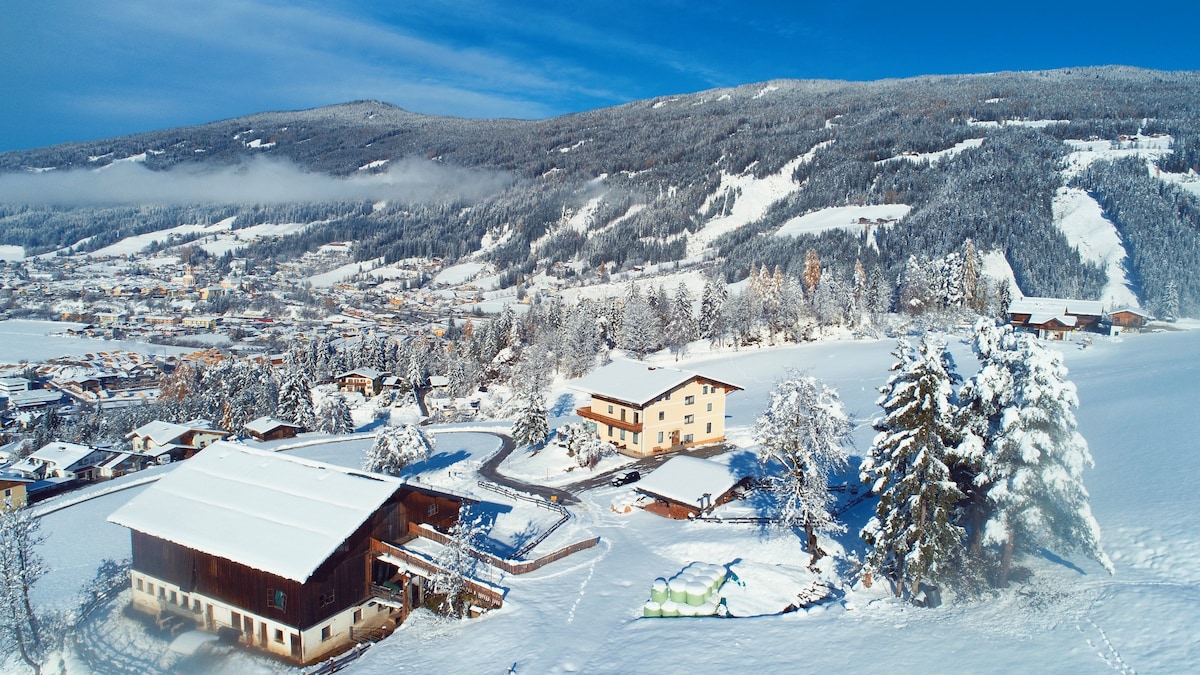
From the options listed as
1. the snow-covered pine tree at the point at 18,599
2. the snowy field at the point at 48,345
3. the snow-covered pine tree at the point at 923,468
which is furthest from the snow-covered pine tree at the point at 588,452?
the snowy field at the point at 48,345

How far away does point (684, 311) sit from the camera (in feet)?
343

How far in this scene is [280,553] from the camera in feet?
89.0

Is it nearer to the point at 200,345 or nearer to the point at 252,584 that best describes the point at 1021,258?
the point at 252,584

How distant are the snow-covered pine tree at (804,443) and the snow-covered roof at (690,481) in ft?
19.2

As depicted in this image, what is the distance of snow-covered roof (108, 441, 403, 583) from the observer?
90.2 ft

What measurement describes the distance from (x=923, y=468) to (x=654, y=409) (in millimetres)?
27723

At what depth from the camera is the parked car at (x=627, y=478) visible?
44103mm

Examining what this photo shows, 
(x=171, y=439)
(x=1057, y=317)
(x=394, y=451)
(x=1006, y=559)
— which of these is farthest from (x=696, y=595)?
(x=1057, y=317)

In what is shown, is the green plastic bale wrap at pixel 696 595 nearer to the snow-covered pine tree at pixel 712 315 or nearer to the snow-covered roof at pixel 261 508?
the snow-covered roof at pixel 261 508

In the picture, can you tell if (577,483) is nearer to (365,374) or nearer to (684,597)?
(684,597)

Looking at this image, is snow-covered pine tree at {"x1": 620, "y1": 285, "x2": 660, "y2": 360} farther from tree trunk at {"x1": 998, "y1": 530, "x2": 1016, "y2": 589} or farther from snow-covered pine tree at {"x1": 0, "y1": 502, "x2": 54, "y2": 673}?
snow-covered pine tree at {"x1": 0, "y1": 502, "x2": 54, "y2": 673}

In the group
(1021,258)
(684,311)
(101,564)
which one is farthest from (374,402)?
(1021,258)

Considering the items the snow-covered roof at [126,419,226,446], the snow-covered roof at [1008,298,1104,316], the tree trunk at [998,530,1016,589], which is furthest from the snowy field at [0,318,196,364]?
the tree trunk at [998,530,1016,589]

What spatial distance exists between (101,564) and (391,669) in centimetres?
2014
